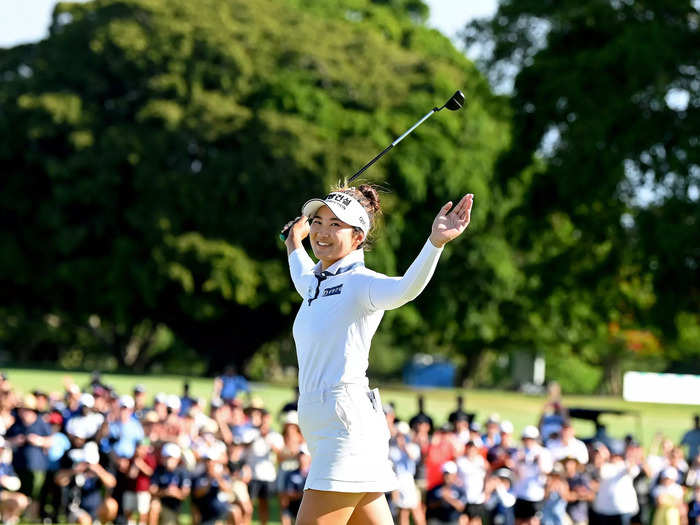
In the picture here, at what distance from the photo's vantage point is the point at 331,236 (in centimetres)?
475

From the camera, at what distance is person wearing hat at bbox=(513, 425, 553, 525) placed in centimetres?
1453

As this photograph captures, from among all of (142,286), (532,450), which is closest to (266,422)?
(532,450)

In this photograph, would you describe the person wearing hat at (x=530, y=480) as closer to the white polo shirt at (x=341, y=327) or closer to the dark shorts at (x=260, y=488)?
the dark shorts at (x=260, y=488)

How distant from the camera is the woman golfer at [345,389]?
14.6 ft

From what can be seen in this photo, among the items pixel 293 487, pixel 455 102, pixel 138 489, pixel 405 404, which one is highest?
pixel 455 102

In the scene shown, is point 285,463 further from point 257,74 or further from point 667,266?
point 257,74

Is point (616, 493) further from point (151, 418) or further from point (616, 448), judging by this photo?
point (151, 418)

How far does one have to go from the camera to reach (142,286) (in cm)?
3388

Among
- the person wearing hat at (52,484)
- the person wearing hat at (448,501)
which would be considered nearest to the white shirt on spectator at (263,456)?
the person wearing hat at (448,501)

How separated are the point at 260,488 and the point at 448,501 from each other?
223 centimetres

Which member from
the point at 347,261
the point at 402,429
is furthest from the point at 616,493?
the point at 347,261

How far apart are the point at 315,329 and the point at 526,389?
5790 cm

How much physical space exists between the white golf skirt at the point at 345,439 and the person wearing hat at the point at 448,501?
10114 millimetres

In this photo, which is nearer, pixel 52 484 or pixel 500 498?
pixel 52 484
